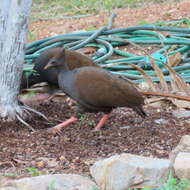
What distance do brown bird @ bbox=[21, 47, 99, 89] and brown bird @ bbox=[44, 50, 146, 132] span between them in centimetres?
69

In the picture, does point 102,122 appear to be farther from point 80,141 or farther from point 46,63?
point 46,63

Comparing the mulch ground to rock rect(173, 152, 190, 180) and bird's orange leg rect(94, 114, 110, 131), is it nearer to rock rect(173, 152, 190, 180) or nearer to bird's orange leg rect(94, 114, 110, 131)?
bird's orange leg rect(94, 114, 110, 131)

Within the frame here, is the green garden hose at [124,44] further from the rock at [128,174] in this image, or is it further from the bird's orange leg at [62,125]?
the rock at [128,174]

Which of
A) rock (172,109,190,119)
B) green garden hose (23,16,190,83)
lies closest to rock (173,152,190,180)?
rock (172,109,190,119)

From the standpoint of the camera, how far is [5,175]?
371 centimetres

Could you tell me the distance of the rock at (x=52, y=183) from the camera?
3342 mm

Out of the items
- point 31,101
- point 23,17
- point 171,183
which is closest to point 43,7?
point 31,101

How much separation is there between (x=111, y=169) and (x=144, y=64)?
3332 millimetres

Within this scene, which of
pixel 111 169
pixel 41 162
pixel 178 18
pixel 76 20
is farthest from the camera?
pixel 76 20

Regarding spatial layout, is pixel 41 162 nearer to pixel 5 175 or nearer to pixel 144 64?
pixel 5 175

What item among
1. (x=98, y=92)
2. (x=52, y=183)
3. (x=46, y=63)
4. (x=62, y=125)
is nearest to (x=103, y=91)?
(x=98, y=92)

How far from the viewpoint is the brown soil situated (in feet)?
13.6

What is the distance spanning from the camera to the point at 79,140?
4.61m

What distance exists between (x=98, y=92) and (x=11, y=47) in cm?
85
